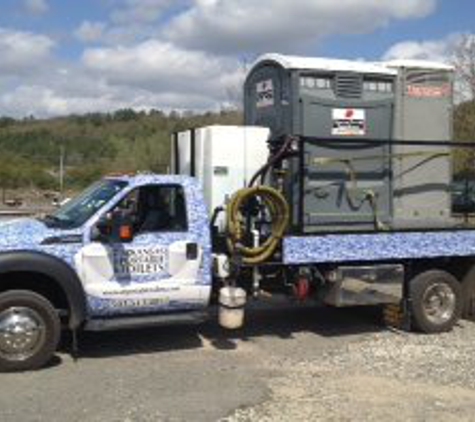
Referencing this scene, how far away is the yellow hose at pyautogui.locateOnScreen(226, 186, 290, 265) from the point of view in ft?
31.4

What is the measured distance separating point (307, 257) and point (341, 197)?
4.30 ft

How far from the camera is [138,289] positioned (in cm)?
885

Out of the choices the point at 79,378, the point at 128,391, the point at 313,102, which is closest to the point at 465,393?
the point at 128,391

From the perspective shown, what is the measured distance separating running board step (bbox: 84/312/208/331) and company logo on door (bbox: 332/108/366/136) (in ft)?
10.1

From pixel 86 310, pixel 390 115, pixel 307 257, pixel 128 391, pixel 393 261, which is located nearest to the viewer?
pixel 128 391

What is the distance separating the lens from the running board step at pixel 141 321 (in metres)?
8.83

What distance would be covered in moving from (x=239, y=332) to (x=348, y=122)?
115 inches

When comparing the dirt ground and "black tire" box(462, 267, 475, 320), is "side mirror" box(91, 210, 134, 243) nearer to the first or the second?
the dirt ground

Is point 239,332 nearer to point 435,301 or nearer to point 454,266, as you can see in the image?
point 435,301

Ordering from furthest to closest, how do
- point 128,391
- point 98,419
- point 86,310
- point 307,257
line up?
point 307,257 → point 86,310 → point 128,391 → point 98,419

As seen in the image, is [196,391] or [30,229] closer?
[196,391]

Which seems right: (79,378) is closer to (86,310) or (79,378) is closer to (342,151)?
Result: (86,310)

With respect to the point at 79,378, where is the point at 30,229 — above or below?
above

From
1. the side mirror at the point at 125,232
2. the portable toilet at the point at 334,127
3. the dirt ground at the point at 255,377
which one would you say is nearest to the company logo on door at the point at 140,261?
the side mirror at the point at 125,232
